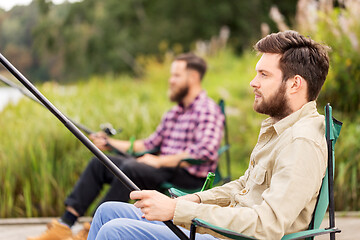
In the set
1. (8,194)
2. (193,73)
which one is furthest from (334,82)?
(8,194)

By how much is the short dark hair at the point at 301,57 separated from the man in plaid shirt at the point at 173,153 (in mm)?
1872

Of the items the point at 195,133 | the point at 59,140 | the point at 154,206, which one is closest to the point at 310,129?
the point at 154,206

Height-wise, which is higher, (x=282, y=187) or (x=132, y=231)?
(x=282, y=187)

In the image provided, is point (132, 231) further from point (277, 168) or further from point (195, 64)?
point (195, 64)

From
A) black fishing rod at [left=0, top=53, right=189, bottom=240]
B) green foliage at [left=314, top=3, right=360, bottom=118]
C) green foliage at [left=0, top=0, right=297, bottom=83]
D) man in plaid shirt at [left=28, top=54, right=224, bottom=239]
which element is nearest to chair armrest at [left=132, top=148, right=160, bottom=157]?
man in plaid shirt at [left=28, top=54, right=224, bottom=239]

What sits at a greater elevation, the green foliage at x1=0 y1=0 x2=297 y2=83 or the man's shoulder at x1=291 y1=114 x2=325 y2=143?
the green foliage at x1=0 y1=0 x2=297 y2=83

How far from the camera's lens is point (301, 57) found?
1898 millimetres

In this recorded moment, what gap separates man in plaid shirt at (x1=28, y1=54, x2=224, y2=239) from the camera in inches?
142

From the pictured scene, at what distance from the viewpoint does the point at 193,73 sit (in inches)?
171

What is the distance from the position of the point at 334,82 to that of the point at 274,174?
3750 mm

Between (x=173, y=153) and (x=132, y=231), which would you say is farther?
(x=173, y=153)

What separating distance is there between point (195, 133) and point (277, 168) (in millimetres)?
2304

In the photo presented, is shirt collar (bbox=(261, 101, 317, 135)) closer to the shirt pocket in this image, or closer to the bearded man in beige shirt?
the bearded man in beige shirt

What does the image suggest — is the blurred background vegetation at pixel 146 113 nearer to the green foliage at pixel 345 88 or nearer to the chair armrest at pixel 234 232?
the green foliage at pixel 345 88
